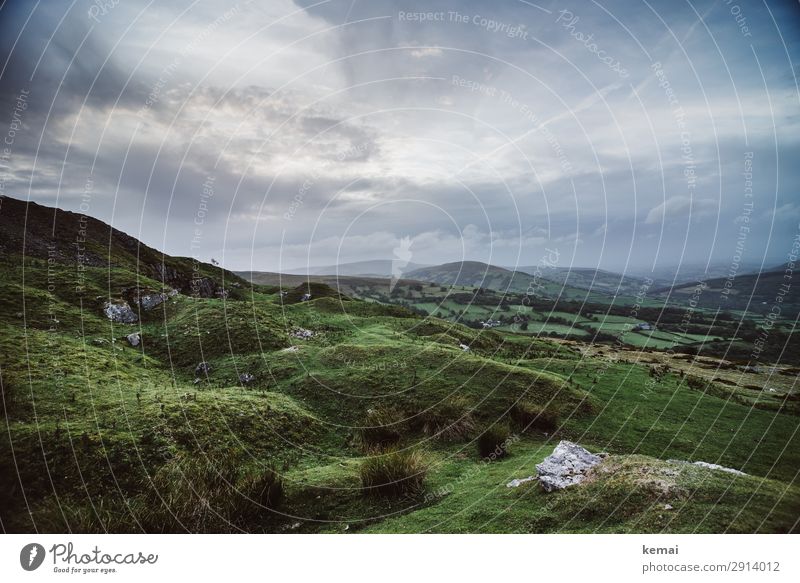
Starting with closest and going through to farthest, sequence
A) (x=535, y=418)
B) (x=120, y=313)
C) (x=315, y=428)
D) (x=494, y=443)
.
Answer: (x=494, y=443) < (x=315, y=428) < (x=535, y=418) < (x=120, y=313)

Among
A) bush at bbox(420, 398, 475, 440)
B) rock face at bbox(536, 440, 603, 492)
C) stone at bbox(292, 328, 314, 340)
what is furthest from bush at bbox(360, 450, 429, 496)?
stone at bbox(292, 328, 314, 340)

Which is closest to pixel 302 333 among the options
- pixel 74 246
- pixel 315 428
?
pixel 315 428

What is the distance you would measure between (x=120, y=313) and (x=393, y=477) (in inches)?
673

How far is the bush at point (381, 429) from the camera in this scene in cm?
1044

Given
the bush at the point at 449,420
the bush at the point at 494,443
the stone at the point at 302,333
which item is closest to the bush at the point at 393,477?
the bush at the point at 494,443

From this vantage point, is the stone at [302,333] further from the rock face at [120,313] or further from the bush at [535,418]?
the bush at [535,418]

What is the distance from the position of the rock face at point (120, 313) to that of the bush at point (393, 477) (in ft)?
52.7

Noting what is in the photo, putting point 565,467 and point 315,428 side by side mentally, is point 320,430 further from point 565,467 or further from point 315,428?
point 565,467

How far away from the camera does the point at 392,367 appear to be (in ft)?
48.9

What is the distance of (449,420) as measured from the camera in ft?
38.0

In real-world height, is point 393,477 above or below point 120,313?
below

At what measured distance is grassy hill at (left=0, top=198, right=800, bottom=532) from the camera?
6684 millimetres
